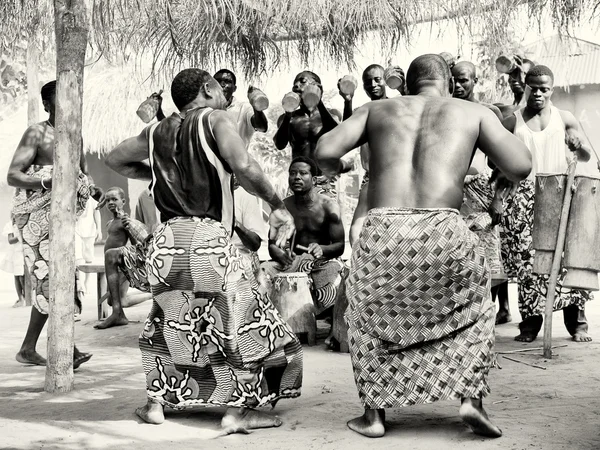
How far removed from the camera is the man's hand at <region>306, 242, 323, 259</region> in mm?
6664

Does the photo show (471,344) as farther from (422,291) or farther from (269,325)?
(269,325)

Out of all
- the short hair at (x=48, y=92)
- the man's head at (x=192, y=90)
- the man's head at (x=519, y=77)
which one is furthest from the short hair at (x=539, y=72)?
the short hair at (x=48, y=92)

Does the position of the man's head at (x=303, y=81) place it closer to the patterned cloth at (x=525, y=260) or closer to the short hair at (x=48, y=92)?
the patterned cloth at (x=525, y=260)

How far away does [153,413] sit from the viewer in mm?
4281

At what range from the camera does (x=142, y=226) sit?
8117 millimetres

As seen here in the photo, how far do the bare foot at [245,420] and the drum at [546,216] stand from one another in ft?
8.16

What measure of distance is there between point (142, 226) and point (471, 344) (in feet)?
15.7

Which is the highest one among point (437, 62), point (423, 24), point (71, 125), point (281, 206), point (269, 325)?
point (423, 24)

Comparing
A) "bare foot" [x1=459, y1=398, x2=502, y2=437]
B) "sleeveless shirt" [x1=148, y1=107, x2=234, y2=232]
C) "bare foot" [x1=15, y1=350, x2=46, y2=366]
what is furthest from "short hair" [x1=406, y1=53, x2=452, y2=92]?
"bare foot" [x1=15, y1=350, x2=46, y2=366]

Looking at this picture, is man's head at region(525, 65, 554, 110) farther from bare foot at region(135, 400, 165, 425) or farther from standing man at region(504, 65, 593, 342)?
Result: bare foot at region(135, 400, 165, 425)

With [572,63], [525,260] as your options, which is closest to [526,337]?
[525,260]

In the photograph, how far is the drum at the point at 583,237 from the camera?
5297mm

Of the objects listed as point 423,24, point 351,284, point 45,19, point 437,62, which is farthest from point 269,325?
point 423,24

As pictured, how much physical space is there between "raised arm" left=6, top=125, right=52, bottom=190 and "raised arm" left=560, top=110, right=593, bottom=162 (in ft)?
12.7
